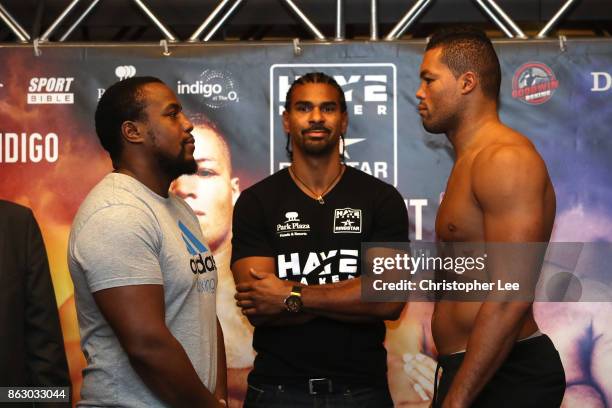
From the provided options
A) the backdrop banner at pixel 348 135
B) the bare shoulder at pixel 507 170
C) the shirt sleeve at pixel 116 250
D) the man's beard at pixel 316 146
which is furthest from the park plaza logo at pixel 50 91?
the bare shoulder at pixel 507 170

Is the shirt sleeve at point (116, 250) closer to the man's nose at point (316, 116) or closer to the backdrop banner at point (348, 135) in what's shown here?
the man's nose at point (316, 116)

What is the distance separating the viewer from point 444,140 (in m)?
3.38

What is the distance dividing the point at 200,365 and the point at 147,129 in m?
0.62

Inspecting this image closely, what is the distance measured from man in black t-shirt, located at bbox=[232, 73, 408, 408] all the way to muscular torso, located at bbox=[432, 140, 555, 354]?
0.45 m

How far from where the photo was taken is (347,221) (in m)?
2.88

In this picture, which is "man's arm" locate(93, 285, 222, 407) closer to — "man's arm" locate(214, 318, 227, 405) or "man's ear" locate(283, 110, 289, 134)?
"man's arm" locate(214, 318, 227, 405)

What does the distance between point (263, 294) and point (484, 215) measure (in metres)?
0.87

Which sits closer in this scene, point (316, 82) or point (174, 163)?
point (174, 163)

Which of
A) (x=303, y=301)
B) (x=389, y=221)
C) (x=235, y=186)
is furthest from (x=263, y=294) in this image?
(x=235, y=186)

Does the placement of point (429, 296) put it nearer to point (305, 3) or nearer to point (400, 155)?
point (400, 155)

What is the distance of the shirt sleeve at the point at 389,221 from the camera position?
2875mm

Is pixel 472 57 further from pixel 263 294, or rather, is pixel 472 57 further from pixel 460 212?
pixel 263 294

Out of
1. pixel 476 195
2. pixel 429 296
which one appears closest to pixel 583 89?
pixel 429 296

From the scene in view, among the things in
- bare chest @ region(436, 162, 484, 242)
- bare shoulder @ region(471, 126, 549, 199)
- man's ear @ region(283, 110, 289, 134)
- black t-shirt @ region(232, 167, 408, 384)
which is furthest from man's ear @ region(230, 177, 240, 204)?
bare shoulder @ region(471, 126, 549, 199)
